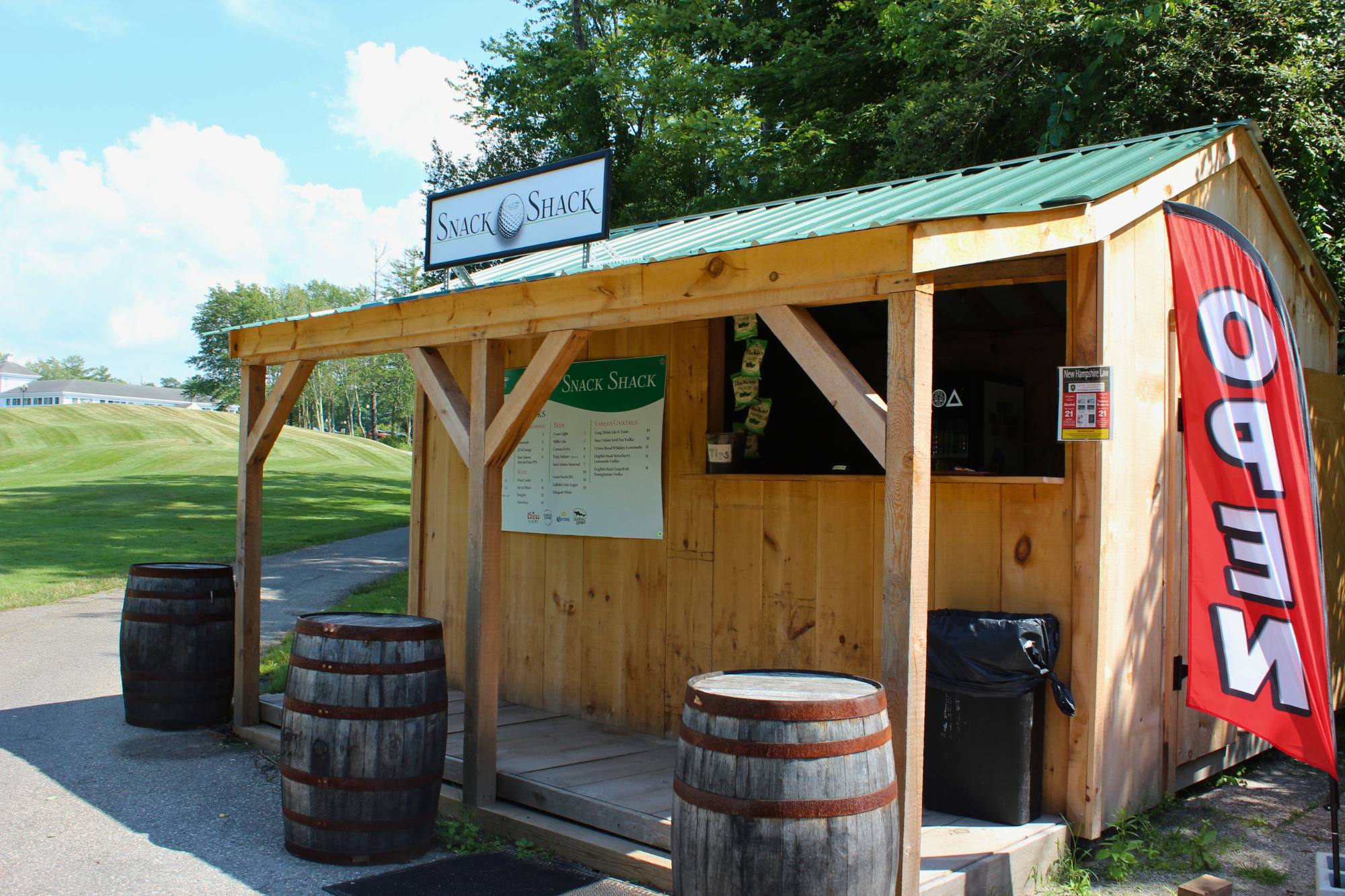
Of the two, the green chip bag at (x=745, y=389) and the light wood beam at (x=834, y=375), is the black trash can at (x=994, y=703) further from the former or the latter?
the green chip bag at (x=745, y=389)

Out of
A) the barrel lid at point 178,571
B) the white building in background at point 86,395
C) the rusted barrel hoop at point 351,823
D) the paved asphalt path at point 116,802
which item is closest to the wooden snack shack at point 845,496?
the barrel lid at point 178,571

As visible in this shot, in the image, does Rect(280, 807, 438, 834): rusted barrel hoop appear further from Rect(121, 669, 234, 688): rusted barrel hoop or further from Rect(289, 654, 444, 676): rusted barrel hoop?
Rect(121, 669, 234, 688): rusted barrel hoop

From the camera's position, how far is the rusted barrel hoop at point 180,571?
240 inches

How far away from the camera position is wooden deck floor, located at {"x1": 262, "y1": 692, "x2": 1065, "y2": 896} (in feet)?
12.4

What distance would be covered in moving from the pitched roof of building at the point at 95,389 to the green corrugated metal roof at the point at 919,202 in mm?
108518

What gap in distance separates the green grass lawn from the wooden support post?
12.8ft

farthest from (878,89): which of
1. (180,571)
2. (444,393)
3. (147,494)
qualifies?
(147,494)

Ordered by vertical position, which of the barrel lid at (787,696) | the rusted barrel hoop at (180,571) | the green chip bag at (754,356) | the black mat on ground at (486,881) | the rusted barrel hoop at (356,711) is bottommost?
the black mat on ground at (486,881)

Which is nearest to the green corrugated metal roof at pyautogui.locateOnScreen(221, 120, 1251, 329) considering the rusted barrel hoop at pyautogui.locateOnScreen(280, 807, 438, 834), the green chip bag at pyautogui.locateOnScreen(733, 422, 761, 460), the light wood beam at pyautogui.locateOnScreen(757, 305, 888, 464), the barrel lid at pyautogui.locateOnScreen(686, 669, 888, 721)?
the light wood beam at pyautogui.locateOnScreen(757, 305, 888, 464)

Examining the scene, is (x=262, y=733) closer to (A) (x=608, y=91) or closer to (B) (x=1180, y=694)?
(B) (x=1180, y=694)

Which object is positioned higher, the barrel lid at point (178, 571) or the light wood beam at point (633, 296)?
the light wood beam at point (633, 296)

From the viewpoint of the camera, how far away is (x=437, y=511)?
23.4 feet

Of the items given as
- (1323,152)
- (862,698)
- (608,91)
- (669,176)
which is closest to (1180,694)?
(862,698)

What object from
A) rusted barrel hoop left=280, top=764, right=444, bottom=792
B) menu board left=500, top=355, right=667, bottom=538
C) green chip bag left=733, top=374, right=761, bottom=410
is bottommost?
rusted barrel hoop left=280, top=764, right=444, bottom=792
